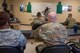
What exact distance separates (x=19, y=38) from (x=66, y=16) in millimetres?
2967

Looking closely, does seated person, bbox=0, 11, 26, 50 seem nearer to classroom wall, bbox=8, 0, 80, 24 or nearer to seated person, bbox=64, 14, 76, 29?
seated person, bbox=64, 14, 76, 29

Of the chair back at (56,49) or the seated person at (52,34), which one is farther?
the seated person at (52,34)

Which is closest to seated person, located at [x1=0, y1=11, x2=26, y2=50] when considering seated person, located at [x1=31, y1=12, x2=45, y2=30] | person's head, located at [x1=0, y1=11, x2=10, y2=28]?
person's head, located at [x1=0, y1=11, x2=10, y2=28]

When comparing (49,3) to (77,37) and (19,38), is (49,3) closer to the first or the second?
(77,37)

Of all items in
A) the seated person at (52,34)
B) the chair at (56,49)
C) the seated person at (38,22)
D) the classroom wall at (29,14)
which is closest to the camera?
the chair at (56,49)

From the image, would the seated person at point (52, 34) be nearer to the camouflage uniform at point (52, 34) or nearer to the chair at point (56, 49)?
the camouflage uniform at point (52, 34)

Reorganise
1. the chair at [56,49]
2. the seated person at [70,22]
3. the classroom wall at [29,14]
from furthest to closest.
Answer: the classroom wall at [29,14] < the seated person at [70,22] < the chair at [56,49]

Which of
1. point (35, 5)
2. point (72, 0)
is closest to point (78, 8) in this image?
point (72, 0)

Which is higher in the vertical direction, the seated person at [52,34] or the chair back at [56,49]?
the seated person at [52,34]

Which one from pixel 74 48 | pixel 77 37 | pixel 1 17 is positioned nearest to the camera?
pixel 1 17

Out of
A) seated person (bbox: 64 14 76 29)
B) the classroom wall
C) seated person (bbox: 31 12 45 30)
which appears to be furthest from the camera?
the classroom wall

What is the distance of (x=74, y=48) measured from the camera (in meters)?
2.63

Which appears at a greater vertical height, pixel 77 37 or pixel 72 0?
pixel 72 0

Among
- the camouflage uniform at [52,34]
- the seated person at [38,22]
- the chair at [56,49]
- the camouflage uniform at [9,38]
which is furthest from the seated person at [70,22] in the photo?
the camouflage uniform at [9,38]
